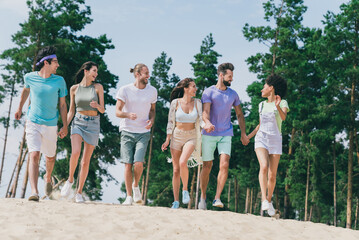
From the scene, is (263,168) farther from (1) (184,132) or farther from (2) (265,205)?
(1) (184,132)

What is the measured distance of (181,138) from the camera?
30.6 feet

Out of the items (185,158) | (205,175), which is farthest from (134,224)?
(205,175)

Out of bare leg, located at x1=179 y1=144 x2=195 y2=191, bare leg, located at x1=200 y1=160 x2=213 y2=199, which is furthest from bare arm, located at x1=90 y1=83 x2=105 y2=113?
bare leg, located at x1=200 y1=160 x2=213 y2=199

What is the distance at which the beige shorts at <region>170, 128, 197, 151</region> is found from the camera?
9336mm

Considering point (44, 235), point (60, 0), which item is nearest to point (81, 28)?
point (60, 0)

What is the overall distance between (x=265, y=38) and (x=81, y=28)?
12629 millimetres

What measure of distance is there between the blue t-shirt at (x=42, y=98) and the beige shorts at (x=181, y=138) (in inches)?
95.6

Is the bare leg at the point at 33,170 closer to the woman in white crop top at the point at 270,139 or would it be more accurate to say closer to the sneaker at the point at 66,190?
the sneaker at the point at 66,190

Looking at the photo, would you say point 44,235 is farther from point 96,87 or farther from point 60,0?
point 60,0

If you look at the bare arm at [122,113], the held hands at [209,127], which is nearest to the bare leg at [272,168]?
the held hands at [209,127]

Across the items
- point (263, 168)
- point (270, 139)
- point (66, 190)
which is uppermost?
point (270, 139)

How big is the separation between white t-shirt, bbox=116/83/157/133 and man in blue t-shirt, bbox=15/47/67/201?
118 cm

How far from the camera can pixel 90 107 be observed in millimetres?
9117

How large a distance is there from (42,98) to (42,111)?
0.25 m
